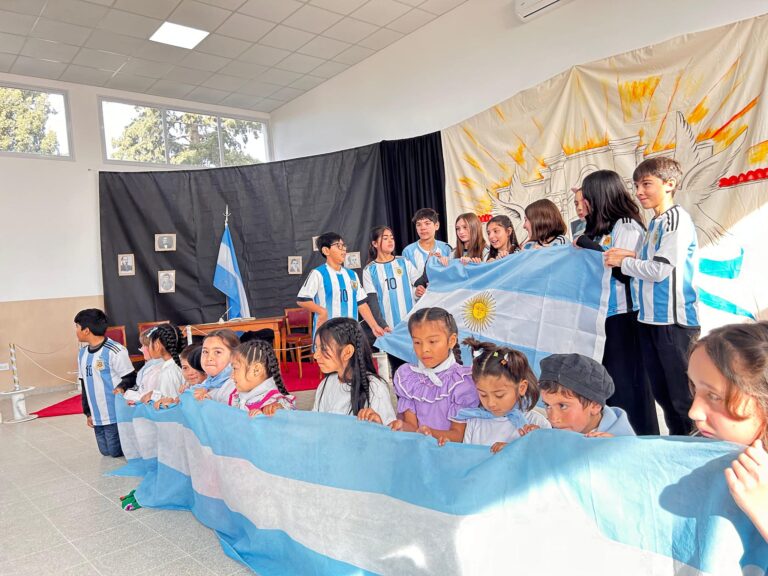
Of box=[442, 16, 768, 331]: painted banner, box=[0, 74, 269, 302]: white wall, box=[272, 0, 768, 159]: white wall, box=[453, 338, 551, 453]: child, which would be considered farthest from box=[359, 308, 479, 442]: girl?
box=[0, 74, 269, 302]: white wall

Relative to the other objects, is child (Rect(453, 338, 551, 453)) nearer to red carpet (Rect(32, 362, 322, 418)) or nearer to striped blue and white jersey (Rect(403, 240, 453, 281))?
striped blue and white jersey (Rect(403, 240, 453, 281))

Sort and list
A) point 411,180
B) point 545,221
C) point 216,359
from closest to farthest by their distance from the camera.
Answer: point 216,359 < point 545,221 < point 411,180

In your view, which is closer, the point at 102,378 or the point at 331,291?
the point at 331,291

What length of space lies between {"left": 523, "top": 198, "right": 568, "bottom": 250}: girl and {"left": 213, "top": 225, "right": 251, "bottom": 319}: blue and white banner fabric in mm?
5771

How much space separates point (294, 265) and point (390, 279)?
4378 millimetres

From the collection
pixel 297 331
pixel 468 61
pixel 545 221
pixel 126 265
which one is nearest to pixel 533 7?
pixel 468 61

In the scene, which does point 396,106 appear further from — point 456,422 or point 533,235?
point 456,422

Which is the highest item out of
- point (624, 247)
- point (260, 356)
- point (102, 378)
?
point (624, 247)

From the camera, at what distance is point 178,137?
8.97 metres

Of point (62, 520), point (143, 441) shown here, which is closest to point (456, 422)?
point (143, 441)

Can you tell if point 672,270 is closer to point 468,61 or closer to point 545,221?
point 545,221

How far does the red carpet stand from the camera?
6.07m

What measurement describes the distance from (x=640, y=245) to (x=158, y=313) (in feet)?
23.9

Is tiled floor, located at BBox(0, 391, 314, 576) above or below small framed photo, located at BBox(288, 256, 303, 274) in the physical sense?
below
